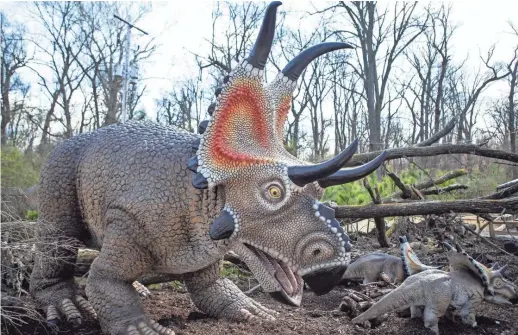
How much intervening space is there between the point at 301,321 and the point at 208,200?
1.31m

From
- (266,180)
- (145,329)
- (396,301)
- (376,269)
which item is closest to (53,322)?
(145,329)

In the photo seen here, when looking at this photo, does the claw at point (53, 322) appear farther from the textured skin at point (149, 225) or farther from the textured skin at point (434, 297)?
the textured skin at point (434, 297)

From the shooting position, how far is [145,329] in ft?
8.29

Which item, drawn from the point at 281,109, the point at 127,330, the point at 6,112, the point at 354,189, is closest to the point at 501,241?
the point at 354,189

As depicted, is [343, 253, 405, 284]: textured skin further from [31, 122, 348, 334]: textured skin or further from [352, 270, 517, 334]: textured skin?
[31, 122, 348, 334]: textured skin

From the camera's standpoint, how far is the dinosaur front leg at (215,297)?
3.17 metres

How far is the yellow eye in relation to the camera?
2268 millimetres

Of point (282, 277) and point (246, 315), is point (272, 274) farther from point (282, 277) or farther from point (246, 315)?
point (246, 315)

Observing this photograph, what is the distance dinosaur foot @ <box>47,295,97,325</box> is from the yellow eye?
163 cm

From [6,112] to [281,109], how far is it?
1708cm

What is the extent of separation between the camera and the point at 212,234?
2.28 metres

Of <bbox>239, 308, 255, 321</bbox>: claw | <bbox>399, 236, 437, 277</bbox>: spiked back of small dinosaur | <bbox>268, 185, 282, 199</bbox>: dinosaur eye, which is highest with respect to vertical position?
<bbox>268, 185, 282, 199</bbox>: dinosaur eye

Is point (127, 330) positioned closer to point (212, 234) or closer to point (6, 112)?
point (212, 234)

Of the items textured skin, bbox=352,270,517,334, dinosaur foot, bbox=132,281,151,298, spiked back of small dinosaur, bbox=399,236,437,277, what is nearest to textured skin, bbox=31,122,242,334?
dinosaur foot, bbox=132,281,151,298
